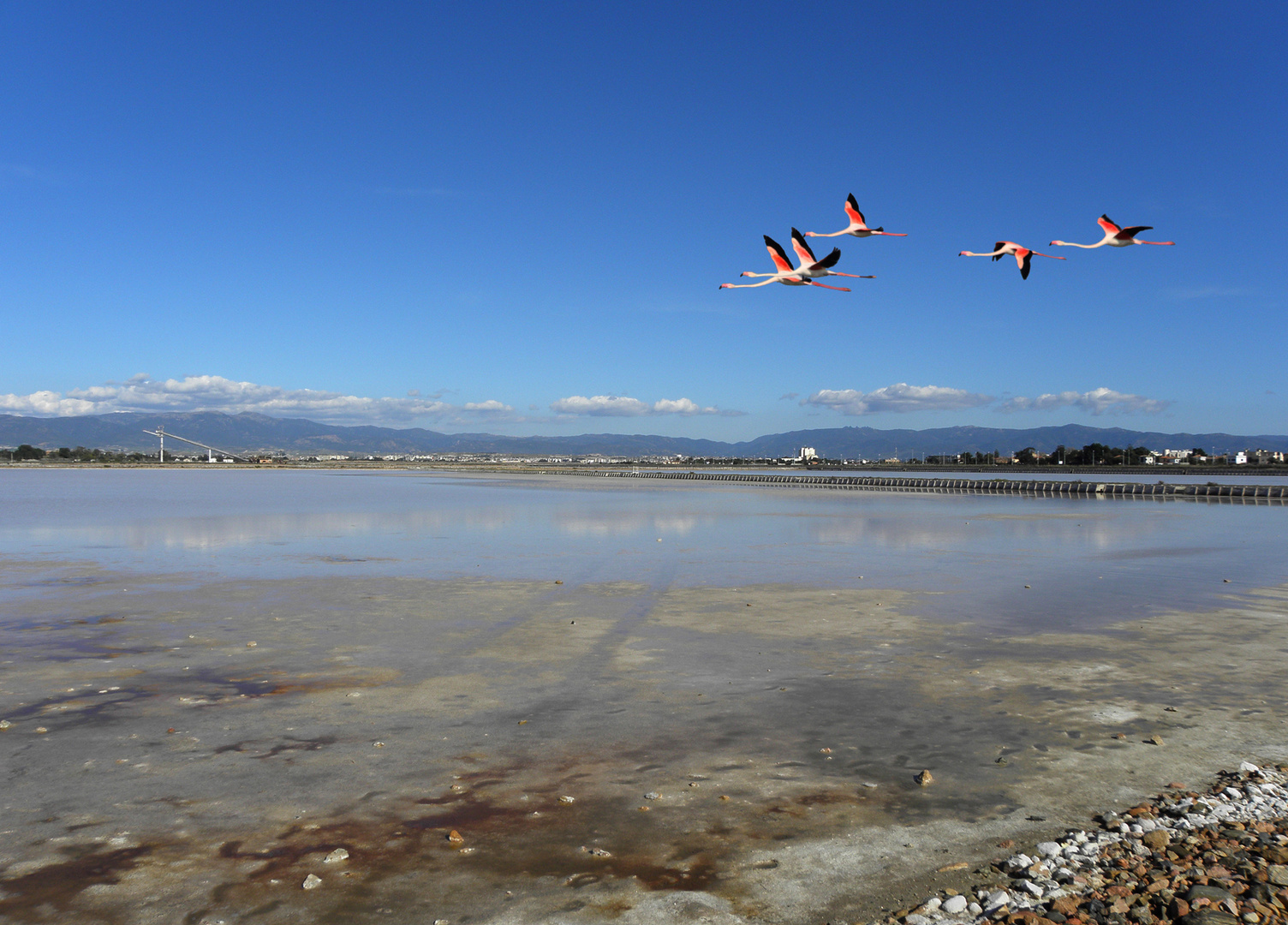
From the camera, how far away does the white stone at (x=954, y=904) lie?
4027mm

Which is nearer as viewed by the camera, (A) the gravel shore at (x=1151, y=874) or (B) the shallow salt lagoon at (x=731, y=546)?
(A) the gravel shore at (x=1151, y=874)

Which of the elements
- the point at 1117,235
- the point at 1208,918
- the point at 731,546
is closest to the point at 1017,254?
the point at 1117,235

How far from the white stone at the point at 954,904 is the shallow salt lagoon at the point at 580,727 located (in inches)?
8.3

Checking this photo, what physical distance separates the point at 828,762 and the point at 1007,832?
1402 millimetres

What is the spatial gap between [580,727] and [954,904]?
3448mm

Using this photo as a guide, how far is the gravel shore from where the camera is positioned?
394 cm

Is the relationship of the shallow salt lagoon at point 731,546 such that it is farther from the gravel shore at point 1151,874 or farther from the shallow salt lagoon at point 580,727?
the gravel shore at point 1151,874

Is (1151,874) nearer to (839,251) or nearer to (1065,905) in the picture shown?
(1065,905)

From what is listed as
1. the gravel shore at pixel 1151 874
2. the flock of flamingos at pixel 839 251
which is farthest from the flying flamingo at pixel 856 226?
the gravel shore at pixel 1151 874

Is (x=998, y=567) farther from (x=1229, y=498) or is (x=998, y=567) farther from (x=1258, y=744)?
(x=1229, y=498)

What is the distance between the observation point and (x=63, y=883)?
4.24 meters

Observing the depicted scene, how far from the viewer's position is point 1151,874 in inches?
170

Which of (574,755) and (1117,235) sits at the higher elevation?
(1117,235)

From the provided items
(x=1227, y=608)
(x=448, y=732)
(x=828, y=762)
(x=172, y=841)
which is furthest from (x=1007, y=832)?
(x=1227, y=608)
